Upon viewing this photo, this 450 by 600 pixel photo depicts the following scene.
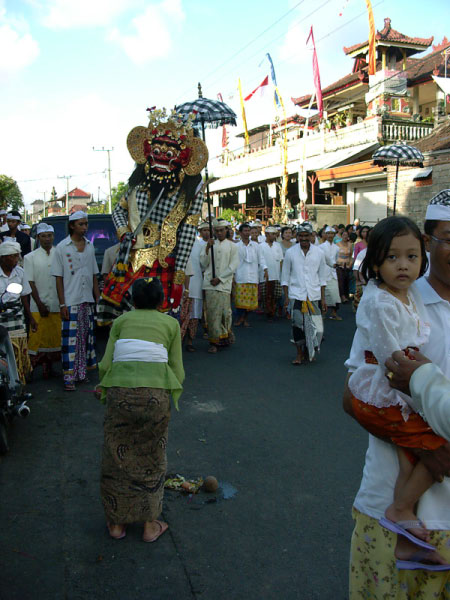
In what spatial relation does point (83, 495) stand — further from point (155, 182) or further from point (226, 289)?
point (226, 289)

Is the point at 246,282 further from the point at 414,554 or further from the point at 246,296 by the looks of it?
the point at 414,554

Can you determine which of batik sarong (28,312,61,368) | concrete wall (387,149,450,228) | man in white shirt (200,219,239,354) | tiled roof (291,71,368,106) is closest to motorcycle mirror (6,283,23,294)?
batik sarong (28,312,61,368)

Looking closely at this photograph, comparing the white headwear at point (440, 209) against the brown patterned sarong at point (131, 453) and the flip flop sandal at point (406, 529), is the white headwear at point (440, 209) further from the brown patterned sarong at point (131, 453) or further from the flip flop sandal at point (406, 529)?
the brown patterned sarong at point (131, 453)

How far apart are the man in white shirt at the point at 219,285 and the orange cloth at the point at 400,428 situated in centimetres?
684

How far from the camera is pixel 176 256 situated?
654 cm

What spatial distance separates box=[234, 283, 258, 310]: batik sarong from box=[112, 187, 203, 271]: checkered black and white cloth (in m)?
4.83

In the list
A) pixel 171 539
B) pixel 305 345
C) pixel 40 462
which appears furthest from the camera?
pixel 305 345

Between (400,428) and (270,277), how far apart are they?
34.9ft

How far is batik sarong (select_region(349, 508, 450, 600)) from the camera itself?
6.21 ft

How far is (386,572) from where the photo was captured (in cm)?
194

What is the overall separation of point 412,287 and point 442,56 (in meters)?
27.2

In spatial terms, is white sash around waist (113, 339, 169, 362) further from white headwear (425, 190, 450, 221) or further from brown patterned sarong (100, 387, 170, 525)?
white headwear (425, 190, 450, 221)

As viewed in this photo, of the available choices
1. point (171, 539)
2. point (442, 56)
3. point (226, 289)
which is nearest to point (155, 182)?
point (226, 289)

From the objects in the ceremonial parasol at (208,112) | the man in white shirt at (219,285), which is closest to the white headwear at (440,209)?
the ceremonial parasol at (208,112)
